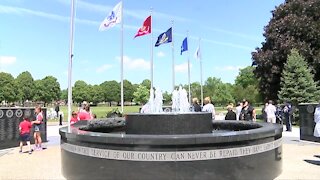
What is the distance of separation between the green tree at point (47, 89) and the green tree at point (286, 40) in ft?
322

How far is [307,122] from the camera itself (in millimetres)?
18391

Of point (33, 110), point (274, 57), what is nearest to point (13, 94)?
point (274, 57)

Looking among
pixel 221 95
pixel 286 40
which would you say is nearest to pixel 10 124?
pixel 286 40

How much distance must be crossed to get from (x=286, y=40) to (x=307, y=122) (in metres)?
21.9

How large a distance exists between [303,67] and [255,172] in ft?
93.0

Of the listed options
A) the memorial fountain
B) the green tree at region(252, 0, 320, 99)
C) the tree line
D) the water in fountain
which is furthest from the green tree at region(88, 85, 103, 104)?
the memorial fountain

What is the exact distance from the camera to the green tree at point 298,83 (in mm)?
34469

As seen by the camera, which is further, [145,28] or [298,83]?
[298,83]

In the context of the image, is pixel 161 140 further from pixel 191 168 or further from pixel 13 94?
pixel 13 94

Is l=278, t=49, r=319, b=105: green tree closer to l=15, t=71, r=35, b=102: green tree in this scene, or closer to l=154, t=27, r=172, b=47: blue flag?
l=154, t=27, r=172, b=47: blue flag

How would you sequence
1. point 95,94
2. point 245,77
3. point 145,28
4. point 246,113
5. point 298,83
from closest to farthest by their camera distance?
point 246,113 → point 145,28 → point 298,83 → point 245,77 → point 95,94

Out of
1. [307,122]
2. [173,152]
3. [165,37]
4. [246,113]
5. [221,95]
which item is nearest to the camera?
[173,152]

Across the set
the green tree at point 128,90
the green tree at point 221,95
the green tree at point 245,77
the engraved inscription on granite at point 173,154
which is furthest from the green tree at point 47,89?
the engraved inscription on granite at point 173,154

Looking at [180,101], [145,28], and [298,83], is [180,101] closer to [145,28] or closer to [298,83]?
[145,28]
